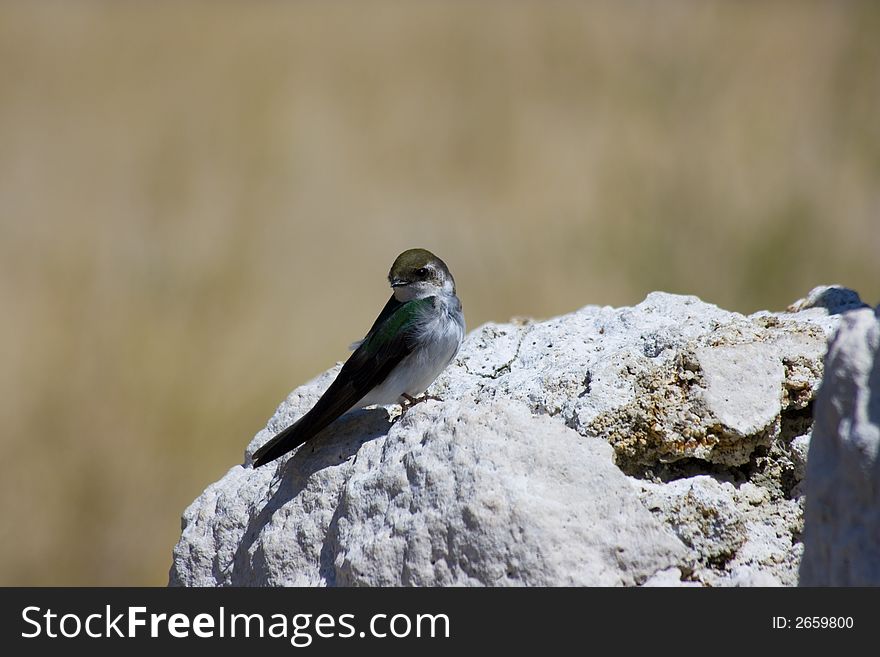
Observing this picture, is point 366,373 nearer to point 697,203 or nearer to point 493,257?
point 697,203

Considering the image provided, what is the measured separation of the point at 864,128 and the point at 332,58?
332 inches

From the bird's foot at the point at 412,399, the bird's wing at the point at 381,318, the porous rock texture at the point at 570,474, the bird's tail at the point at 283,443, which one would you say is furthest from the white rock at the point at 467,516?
the bird's wing at the point at 381,318

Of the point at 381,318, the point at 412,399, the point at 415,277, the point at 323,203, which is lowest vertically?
the point at 412,399

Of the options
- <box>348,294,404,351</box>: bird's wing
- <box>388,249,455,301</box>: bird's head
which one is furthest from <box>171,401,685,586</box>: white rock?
<box>388,249,455,301</box>: bird's head

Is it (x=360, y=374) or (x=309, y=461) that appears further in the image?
(x=360, y=374)

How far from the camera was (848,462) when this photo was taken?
2.33 m

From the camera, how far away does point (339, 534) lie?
3045mm

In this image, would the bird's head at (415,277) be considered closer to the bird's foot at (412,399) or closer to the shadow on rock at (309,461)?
the bird's foot at (412,399)

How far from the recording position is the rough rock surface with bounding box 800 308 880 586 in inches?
90.4

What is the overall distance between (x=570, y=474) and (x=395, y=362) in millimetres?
1015

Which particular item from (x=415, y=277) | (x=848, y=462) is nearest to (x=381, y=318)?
(x=415, y=277)

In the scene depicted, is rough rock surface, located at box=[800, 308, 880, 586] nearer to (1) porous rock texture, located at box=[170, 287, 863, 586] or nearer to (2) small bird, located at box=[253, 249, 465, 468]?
(1) porous rock texture, located at box=[170, 287, 863, 586]

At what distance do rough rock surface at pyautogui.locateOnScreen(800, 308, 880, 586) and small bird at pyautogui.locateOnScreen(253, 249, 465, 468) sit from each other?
5.20 feet

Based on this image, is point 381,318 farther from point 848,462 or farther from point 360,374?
point 848,462
